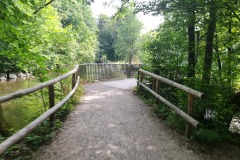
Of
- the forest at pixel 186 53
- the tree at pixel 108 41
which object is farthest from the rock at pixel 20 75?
the tree at pixel 108 41

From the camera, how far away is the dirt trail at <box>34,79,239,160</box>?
3795 millimetres

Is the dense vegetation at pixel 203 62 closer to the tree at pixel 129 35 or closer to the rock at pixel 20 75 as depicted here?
the rock at pixel 20 75

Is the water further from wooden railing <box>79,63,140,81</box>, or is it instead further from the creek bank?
the creek bank

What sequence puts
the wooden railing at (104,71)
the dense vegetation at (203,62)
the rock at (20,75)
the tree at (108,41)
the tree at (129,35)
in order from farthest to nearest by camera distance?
the tree at (108,41)
the tree at (129,35)
the rock at (20,75)
the wooden railing at (104,71)
the dense vegetation at (203,62)

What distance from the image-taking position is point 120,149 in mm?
4000

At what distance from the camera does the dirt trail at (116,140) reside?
3.79 metres

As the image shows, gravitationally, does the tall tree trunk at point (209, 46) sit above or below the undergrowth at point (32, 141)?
above

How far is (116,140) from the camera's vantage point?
4.41 metres

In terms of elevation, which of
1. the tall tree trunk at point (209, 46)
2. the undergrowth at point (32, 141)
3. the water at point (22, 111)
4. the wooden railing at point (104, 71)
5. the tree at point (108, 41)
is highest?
the tree at point (108, 41)

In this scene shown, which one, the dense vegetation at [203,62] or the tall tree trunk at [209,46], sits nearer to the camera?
the dense vegetation at [203,62]

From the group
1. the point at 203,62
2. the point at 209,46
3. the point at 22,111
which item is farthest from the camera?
the point at 22,111

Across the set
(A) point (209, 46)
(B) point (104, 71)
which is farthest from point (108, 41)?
(A) point (209, 46)

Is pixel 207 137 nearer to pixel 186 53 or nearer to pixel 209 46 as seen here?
pixel 209 46

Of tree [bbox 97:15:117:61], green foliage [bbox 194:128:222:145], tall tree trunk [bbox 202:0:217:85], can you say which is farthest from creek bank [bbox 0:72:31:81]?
tree [bbox 97:15:117:61]
